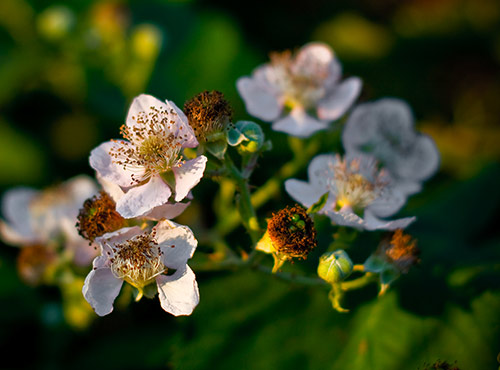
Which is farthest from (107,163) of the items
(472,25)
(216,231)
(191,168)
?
(472,25)

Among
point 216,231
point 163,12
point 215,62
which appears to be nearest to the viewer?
point 216,231

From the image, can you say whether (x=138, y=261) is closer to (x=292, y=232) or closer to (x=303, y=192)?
(x=292, y=232)

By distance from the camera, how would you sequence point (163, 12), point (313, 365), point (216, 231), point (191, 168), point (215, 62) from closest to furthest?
point (191, 168)
point (313, 365)
point (216, 231)
point (215, 62)
point (163, 12)

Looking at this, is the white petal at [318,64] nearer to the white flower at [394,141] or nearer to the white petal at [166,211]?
the white flower at [394,141]

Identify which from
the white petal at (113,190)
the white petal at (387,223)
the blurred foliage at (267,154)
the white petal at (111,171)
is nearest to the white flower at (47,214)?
the blurred foliage at (267,154)

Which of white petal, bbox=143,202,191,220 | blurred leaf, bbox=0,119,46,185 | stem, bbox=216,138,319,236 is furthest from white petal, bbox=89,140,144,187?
blurred leaf, bbox=0,119,46,185

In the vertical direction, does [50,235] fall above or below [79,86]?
below

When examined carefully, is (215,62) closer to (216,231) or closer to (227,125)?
(216,231)
